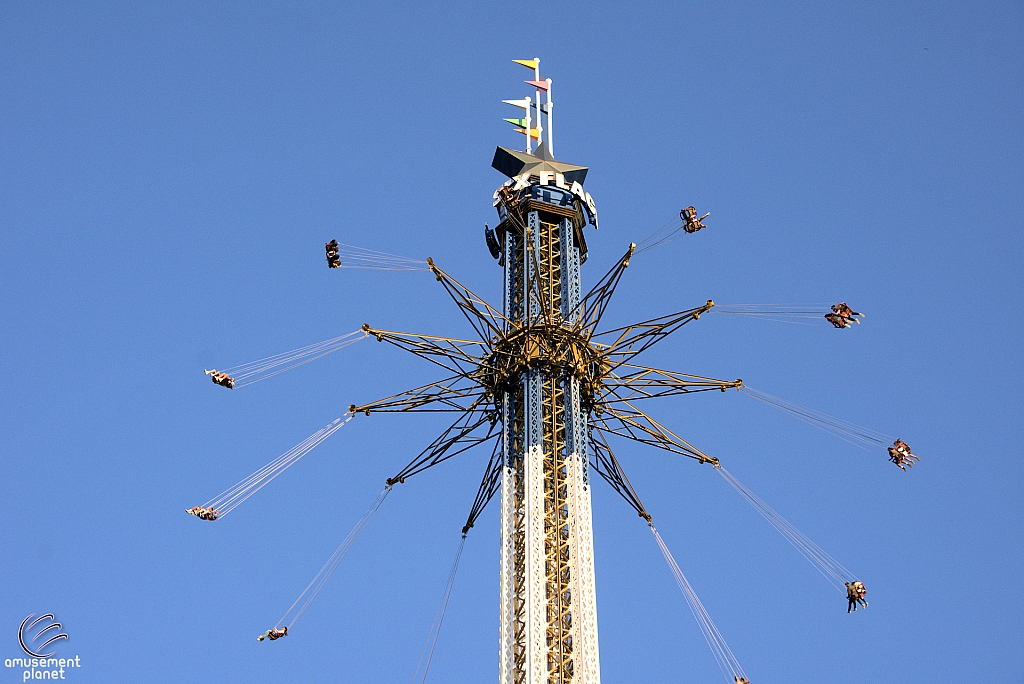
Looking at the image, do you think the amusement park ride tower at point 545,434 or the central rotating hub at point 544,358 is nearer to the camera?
the amusement park ride tower at point 545,434

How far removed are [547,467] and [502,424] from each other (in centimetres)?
325

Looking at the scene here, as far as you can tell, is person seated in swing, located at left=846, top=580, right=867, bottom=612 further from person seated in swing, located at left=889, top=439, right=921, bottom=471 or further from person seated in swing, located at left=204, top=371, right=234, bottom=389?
person seated in swing, located at left=204, top=371, right=234, bottom=389

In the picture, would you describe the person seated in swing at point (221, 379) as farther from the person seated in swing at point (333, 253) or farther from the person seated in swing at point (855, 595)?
the person seated in swing at point (855, 595)

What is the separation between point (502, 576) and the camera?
62.9m

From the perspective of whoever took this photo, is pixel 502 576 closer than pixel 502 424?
Yes

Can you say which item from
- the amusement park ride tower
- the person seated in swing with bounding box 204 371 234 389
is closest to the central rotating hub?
the amusement park ride tower

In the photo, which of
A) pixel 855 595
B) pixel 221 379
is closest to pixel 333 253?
pixel 221 379

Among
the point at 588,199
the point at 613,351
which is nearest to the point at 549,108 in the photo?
the point at 588,199

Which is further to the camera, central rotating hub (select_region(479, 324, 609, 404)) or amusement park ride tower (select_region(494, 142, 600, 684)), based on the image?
central rotating hub (select_region(479, 324, 609, 404))

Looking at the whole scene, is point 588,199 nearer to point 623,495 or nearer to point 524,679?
point 623,495

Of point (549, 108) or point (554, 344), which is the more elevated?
point (549, 108)

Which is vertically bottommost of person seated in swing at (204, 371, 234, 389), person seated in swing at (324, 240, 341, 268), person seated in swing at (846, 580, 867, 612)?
person seated in swing at (846, 580, 867, 612)

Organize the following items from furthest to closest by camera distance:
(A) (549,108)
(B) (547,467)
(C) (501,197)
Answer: (A) (549,108), (C) (501,197), (B) (547,467)

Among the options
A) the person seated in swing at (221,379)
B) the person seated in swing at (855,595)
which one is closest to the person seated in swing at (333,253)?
the person seated in swing at (221,379)
